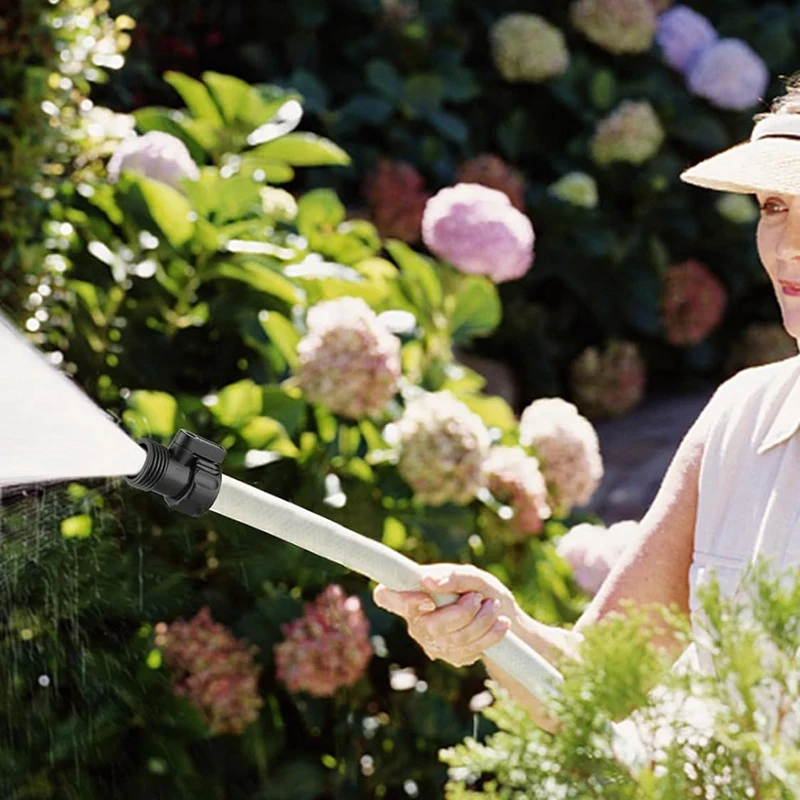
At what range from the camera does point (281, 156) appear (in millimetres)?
3336

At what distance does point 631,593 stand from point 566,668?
1.00 m

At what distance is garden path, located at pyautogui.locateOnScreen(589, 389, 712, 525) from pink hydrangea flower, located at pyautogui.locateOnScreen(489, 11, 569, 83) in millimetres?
1136

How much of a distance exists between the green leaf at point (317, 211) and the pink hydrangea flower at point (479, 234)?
0.65 feet

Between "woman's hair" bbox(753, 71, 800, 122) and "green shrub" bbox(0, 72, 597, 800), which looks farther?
"green shrub" bbox(0, 72, 597, 800)

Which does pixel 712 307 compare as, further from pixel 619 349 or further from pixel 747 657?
pixel 747 657

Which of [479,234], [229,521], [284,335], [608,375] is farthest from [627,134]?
[229,521]

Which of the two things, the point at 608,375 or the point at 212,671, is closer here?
the point at 212,671

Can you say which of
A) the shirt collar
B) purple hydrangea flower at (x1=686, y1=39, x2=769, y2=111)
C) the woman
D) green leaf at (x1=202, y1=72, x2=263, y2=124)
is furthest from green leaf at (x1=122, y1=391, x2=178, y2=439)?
purple hydrangea flower at (x1=686, y1=39, x2=769, y2=111)

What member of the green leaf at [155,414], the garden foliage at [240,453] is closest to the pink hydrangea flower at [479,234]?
the garden foliage at [240,453]

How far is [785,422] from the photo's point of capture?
6.45ft

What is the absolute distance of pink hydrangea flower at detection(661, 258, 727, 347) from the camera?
17.5 feet

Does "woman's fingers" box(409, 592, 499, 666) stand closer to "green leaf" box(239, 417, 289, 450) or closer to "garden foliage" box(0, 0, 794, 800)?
"garden foliage" box(0, 0, 794, 800)

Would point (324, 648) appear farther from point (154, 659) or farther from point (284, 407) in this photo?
point (284, 407)

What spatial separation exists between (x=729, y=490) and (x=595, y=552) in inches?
37.4
